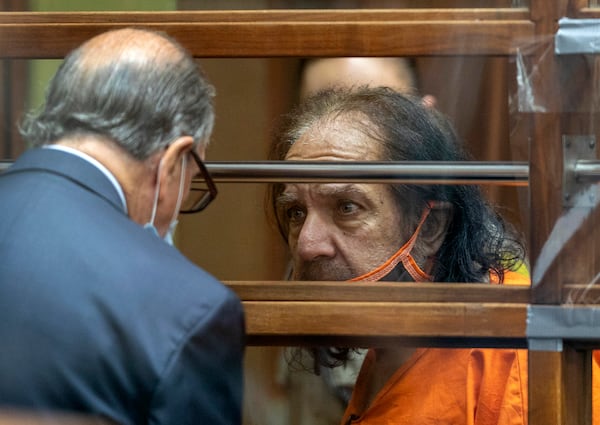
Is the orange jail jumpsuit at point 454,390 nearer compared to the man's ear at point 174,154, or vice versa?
the man's ear at point 174,154

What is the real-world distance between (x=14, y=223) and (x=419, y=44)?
80cm

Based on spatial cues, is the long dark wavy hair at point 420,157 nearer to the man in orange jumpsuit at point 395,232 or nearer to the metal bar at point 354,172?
the man in orange jumpsuit at point 395,232

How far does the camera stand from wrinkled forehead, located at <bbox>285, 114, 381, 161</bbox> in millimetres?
2189

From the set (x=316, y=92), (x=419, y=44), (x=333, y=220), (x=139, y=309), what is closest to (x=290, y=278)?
(x=333, y=220)

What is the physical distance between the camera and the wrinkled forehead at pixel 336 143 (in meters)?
2.19

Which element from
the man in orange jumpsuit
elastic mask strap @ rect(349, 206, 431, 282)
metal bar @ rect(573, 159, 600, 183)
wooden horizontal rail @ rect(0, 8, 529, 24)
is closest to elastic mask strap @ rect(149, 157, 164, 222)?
wooden horizontal rail @ rect(0, 8, 529, 24)

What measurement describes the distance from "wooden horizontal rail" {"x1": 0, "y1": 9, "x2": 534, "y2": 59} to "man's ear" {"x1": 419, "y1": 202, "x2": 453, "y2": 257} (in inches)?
18.0

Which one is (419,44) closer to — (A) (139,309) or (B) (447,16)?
(B) (447,16)

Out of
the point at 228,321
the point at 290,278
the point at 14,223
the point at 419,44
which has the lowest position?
the point at 290,278

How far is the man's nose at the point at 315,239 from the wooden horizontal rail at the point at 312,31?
1.65ft

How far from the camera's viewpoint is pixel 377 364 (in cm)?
223

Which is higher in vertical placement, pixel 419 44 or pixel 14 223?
pixel 419 44

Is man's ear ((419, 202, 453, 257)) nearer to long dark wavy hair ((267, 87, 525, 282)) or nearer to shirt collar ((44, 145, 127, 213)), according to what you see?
long dark wavy hair ((267, 87, 525, 282))

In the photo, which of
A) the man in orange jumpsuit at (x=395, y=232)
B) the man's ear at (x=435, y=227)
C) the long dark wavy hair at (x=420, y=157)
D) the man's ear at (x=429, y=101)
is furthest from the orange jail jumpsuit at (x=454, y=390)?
the man's ear at (x=429, y=101)
